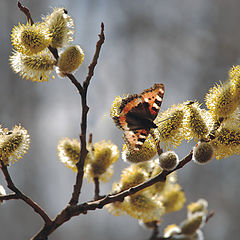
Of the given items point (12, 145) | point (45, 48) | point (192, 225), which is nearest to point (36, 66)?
point (45, 48)

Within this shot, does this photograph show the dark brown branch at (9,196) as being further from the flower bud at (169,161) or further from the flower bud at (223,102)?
the flower bud at (223,102)

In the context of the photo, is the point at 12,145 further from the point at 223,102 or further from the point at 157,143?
the point at 223,102

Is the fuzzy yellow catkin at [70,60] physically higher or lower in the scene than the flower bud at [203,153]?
higher

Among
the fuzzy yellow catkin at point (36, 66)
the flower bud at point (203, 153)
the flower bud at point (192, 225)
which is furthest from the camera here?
the flower bud at point (192, 225)

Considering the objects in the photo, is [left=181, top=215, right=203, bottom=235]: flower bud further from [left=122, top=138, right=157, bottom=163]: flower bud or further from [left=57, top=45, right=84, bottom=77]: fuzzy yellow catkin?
[left=57, top=45, right=84, bottom=77]: fuzzy yellow catkin

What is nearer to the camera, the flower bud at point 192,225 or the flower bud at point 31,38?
the flower bud at point 31,38

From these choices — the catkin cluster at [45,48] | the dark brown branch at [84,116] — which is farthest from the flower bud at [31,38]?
the dark brown branch at [84,116]

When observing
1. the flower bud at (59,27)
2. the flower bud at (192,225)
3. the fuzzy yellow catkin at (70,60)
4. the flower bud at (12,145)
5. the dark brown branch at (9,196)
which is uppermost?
the flower bud at (59,27)

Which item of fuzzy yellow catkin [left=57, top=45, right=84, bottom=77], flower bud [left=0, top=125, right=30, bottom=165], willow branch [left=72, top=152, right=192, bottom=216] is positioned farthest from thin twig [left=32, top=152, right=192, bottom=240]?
fuzzy yellow catkin [left=57, top=45, right=84, bottom=77]
